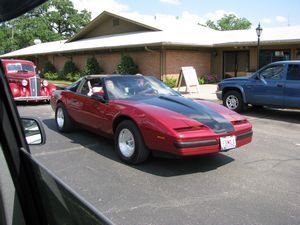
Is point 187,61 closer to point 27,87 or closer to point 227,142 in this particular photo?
point 27,87

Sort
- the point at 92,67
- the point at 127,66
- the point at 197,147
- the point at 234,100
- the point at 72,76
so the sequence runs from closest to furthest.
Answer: the point at 197,147 < the point at 234,100 < the point at 127,66 < the point at 92,67 < the point at 72,76

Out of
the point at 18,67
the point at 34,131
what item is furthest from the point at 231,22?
the point at 34,131

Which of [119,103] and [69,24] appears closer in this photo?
[119,103]

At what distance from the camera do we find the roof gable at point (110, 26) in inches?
1078

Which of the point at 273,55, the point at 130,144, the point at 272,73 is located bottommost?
the point at 130,144

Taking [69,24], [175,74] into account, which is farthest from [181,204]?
[69,24]

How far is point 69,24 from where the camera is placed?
2203 inches

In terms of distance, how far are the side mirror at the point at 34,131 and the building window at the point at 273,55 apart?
22352mm

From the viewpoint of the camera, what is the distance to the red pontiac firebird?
5.12m

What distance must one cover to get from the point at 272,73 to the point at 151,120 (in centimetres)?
686

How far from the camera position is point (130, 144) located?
229 inches

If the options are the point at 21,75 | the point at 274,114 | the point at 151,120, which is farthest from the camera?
the point at 21,75

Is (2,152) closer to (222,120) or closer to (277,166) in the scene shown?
(222,120)

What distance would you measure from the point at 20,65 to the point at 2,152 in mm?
14903
